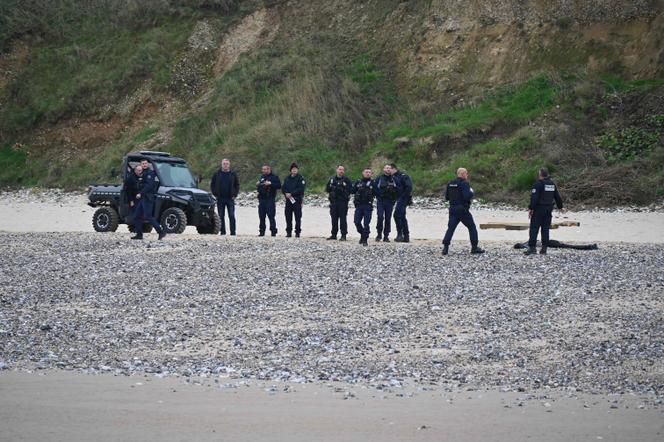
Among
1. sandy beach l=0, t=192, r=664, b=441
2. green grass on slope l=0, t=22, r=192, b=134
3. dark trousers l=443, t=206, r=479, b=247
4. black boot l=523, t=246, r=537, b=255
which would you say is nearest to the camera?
sandy beach l=0, t=192, r=664, b=441

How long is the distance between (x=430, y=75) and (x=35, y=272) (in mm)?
26240

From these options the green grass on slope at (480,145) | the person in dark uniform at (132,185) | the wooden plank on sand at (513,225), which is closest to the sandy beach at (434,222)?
the wooden plank on sand at (513,225)

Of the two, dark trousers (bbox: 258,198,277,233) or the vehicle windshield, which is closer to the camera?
dark trousers (bbox: 258,198,277,233)

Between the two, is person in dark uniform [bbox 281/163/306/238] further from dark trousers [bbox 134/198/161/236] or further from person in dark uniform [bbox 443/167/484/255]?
person in dark uniform [bbox 443/167/484/255]

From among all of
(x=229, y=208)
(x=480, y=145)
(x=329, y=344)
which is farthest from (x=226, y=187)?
(x=480, y=145)

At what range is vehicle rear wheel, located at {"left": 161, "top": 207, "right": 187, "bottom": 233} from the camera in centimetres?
2514

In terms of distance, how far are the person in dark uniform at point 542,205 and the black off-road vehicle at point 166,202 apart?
8.01m

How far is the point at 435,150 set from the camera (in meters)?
38.7

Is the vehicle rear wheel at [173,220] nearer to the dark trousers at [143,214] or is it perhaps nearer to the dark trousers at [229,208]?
the dark trousers at [229,208]

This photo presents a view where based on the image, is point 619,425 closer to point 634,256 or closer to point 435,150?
point 634,256

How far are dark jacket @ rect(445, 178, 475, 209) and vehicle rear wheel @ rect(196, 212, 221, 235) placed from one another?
7.14 meters

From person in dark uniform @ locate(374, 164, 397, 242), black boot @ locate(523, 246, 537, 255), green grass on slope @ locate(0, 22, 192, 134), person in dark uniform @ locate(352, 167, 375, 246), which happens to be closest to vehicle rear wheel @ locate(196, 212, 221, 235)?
person in dark uniform @ locate(352, 167, 375, 246)

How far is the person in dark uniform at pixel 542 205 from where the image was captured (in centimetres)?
2031

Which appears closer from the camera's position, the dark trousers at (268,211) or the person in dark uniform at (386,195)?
the person in dark uniform at (386,195)
